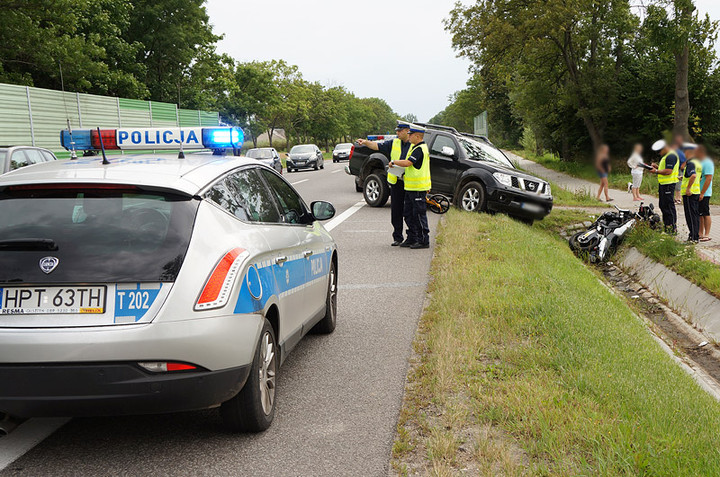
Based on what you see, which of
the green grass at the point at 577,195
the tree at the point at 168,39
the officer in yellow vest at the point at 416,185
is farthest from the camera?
the tree at the point at 168,39

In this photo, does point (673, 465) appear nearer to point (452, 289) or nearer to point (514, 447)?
point (514, 447)

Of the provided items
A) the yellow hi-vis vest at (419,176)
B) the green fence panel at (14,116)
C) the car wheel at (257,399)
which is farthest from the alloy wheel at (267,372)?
the green fence panel at (14,116)

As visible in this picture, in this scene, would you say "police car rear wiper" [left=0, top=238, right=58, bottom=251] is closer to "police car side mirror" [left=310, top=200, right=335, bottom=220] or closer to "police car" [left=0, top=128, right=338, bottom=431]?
"police car" [left=0, top=128, right=338, bottom=431]

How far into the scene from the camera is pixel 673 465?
120 inches

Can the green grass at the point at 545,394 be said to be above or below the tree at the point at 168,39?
below

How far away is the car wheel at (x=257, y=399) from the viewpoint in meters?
3.67

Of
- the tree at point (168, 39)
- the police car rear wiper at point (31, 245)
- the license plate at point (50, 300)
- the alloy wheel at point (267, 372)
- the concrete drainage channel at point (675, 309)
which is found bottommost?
the concrete drainage channel at point (675, 309)

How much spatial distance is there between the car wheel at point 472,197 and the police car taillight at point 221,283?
38.0 ft

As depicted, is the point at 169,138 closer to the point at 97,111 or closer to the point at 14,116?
the point at 14,116

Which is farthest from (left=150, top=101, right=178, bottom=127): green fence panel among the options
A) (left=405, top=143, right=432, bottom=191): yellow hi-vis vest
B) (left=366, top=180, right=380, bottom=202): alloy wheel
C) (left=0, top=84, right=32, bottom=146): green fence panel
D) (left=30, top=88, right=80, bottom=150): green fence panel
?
(left=405, top=143, right=432, bottom=191): yellow hi-vis vest

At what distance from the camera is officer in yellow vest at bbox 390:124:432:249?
34.5 feet

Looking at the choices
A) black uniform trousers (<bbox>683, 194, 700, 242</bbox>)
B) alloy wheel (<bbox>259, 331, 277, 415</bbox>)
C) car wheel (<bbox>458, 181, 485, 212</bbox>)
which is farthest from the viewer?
car wheel (<bbox>458, 181, 485, 212</bbox>)

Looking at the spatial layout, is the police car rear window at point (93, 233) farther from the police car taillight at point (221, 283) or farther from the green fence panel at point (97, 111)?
the green fence panel at point (97, 111)

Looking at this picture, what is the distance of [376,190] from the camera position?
17172mm
